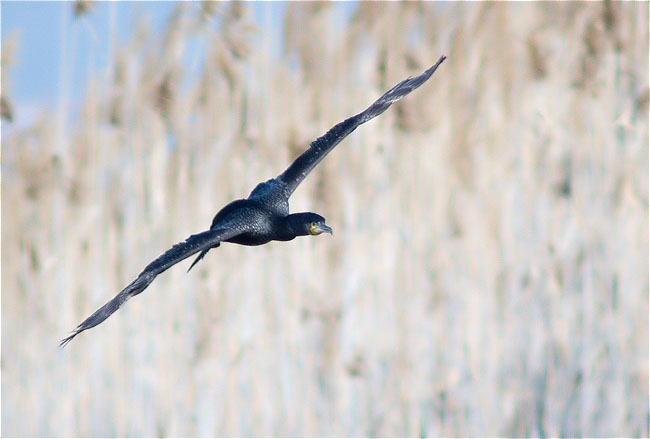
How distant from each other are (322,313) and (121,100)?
1.11 meters

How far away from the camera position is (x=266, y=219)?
12.2 feet

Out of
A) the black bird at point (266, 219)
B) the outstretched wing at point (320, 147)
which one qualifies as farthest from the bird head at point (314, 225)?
the outstretched wing at point (320, 147)

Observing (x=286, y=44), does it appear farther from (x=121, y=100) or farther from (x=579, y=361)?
(x=579, y=361)

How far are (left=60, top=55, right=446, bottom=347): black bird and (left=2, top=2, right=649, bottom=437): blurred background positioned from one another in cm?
33

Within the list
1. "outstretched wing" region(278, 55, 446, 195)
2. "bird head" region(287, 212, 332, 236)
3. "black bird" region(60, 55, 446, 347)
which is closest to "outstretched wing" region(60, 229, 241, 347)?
"black bird" region(60, 55, 446, 347)

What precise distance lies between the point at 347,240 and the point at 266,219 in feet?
2.38

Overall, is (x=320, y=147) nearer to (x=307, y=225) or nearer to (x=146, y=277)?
(x=307, y=225)

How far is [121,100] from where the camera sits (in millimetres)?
4496

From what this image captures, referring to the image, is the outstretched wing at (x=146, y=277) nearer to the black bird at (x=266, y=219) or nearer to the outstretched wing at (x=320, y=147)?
the black bird at (x=266, y=219)

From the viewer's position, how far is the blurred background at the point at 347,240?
4348 mm

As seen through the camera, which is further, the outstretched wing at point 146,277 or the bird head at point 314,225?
the bird head at point 314,225

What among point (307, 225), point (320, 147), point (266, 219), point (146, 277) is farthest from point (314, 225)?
point (146, 277)

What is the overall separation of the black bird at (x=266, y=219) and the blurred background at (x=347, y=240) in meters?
0.33

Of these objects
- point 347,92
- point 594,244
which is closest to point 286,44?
point 347,92
